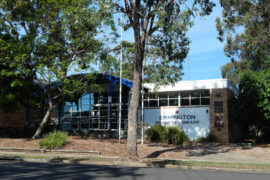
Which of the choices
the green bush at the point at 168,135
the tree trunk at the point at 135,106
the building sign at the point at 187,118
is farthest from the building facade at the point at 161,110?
the tree trunk at the point at 135,106

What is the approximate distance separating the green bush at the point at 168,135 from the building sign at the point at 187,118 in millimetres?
3895

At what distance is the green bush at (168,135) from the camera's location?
1860 cm

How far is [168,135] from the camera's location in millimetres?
18891

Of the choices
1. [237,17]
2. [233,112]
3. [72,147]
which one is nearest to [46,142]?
[72,147]

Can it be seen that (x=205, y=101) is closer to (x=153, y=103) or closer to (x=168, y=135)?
(x=153, y=103)

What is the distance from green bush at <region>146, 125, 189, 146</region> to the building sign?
3.90 metres

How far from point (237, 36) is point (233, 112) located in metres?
13.2

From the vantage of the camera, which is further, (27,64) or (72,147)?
(27,64)

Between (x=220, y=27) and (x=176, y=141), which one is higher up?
(x=220, y=27)

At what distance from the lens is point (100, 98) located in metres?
26.5

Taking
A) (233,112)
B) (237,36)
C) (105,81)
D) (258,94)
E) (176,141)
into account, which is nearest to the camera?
(176,141)

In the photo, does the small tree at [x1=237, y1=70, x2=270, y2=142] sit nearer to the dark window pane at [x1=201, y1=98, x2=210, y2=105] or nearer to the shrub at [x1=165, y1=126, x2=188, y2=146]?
the dark window pane at [x1=201, y1=98, x2=210, y2=105]

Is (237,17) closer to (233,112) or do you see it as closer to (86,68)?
(233,112)

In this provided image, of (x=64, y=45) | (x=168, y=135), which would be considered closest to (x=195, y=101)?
(x=168, y=135)
